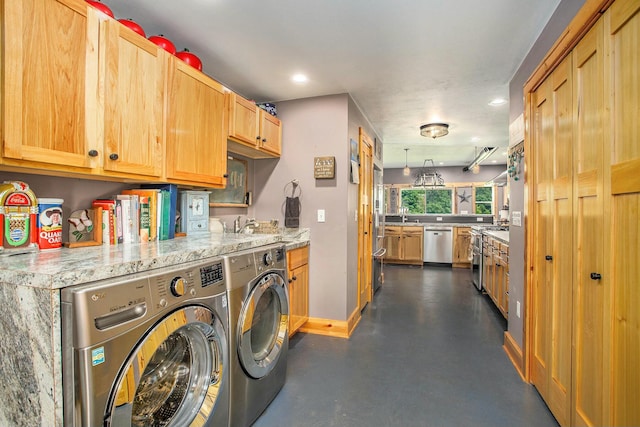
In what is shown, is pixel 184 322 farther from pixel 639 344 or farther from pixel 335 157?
pixel 335 157

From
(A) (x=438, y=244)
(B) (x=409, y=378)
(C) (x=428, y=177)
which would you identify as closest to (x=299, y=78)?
(B) (x=409, y=378)

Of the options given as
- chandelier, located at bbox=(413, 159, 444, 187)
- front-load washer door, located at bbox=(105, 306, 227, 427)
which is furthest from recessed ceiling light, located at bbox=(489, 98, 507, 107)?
chandelier, located at bbox=(413, 159, 444, 187)

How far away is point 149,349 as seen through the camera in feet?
3.49

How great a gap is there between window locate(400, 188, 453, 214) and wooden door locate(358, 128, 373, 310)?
462cm

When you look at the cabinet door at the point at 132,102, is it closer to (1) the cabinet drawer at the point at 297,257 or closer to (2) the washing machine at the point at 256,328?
(2) the washing machine at the point at 256,328

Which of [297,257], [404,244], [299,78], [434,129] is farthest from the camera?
[404,244]

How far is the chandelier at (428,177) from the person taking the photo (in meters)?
7.94

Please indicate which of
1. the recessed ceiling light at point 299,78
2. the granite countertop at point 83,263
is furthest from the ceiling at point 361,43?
the granite countertop at point 83,263

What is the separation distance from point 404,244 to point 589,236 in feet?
18.7

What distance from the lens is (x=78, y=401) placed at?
0.89 meters

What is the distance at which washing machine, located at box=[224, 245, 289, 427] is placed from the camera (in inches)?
61.2

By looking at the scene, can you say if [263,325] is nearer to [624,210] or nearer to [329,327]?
[329,327]

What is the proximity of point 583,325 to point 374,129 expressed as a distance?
3.38 metres

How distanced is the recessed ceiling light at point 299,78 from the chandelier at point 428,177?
5.88 metres
